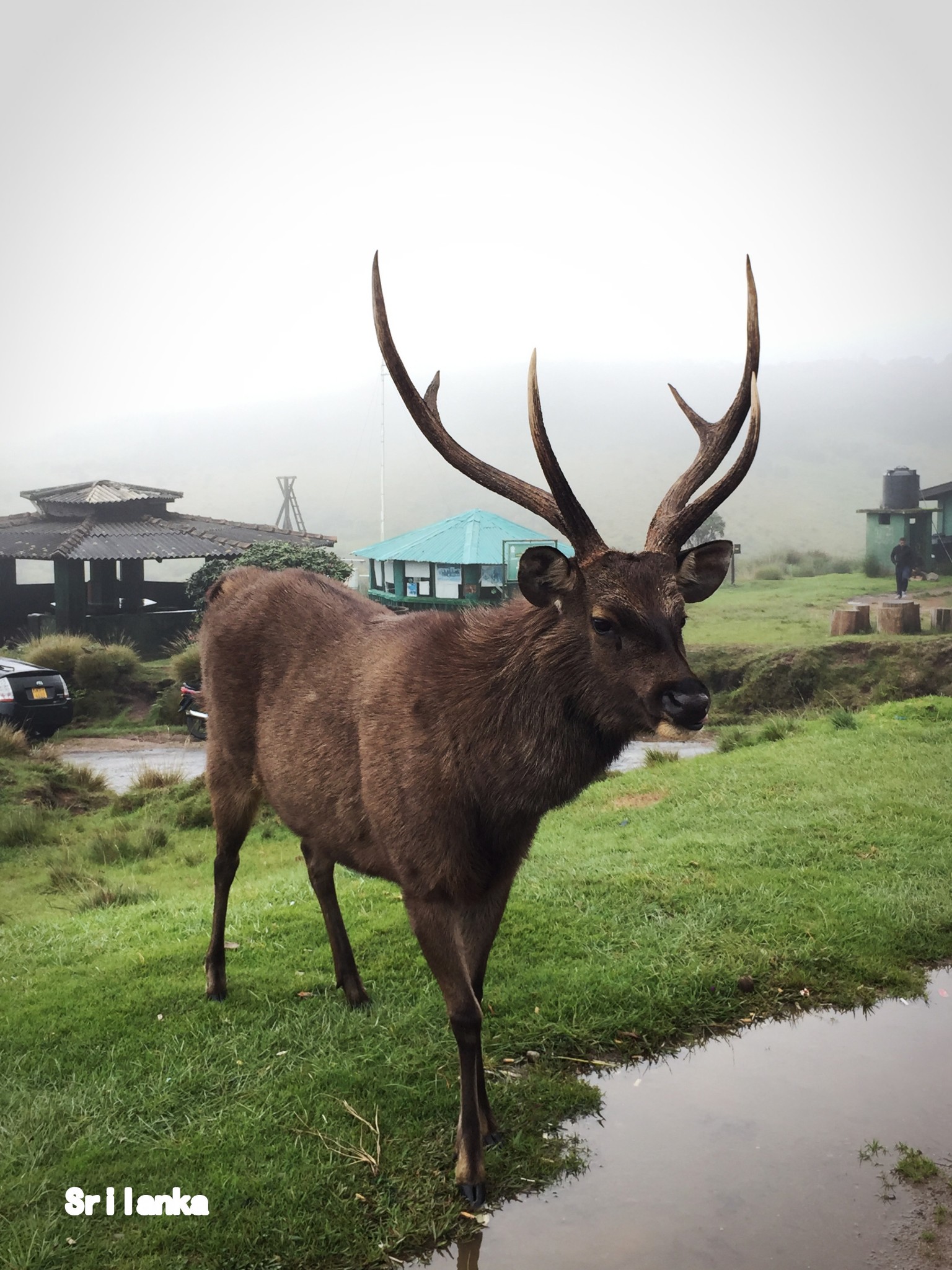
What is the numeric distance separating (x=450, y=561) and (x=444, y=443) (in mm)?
3173

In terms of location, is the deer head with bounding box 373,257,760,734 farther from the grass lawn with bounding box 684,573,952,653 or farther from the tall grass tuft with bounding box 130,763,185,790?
the grass lawn with bounding box 684,573,952,653

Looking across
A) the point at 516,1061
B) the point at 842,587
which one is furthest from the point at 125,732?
the point at 842,587

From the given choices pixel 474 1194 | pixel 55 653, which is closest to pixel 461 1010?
pixel 474 1194

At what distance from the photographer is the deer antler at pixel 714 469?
6.82 feet

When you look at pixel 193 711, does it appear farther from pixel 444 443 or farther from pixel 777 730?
pixel 444 443

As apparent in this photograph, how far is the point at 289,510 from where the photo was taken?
6332 millimetres

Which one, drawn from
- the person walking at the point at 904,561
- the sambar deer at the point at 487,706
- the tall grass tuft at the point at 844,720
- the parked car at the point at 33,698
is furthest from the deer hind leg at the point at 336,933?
the person walking at the point at 904,561

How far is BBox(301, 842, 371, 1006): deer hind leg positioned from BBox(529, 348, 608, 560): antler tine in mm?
1264

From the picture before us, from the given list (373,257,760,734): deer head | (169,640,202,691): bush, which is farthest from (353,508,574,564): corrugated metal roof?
(373,257,760,734): deer head

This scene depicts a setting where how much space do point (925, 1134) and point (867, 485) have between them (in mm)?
5664

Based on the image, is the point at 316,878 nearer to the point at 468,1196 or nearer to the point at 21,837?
the point at 468,1196

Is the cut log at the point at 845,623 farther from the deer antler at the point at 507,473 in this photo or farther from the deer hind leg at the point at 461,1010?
the deer hind leg at the point at 461,1010

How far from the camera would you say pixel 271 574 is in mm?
3012

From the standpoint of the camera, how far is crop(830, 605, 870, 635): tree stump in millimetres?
6645
